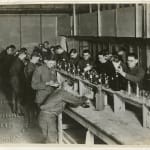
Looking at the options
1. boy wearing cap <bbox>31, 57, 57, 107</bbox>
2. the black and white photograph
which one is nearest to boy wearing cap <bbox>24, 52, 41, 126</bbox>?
the black and white photograph

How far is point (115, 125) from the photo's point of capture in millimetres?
1513

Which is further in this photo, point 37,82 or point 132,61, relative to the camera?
point 37,82

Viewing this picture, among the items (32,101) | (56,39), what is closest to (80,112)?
(32,101)

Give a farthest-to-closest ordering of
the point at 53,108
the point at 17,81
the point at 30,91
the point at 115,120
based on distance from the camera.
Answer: the point at 30,91, the point at 17,81, the point at 53,108, the point at 115,120

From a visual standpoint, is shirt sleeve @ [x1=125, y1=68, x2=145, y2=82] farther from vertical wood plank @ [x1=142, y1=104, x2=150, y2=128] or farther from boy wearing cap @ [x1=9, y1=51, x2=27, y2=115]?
boy wearing cap @ [x1=9, y1=51, x2=27, y2=115]

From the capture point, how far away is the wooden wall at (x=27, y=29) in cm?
469

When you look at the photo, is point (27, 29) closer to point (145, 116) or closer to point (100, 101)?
point (100, 101)

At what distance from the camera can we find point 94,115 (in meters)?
1.72

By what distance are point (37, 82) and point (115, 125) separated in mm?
842

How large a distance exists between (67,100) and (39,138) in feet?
1.82

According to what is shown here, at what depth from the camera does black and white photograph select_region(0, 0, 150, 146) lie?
61.2 inches

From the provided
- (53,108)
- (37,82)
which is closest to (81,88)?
(37,82)

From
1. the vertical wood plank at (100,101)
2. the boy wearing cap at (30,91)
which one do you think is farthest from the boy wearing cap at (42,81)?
the vertical wood plank at (100,101)

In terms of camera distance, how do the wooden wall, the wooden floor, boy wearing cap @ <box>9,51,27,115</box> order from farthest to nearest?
the wooden wall
boy wearing cap @ <box>9,51,27,115</box>
the wooden floor
